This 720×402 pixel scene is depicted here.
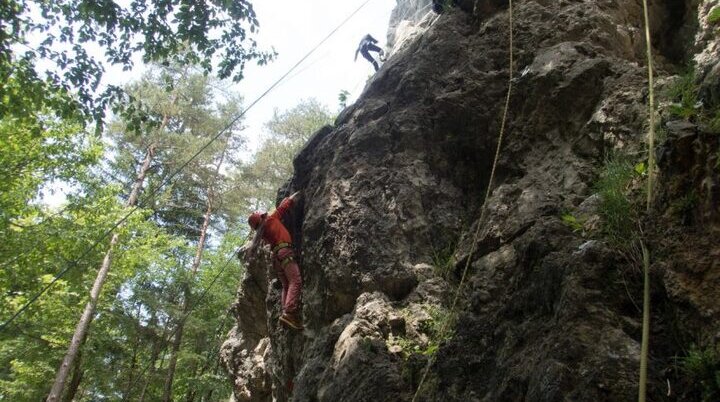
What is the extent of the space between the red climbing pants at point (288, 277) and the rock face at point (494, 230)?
0.54 feet

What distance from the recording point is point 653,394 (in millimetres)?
2363

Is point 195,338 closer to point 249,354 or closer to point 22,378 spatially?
point 22,378

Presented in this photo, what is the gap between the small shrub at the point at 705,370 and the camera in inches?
86.8

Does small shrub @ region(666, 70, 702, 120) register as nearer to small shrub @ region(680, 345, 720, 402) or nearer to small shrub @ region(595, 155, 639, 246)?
small shrub @ region(595, 155, 639, 246)

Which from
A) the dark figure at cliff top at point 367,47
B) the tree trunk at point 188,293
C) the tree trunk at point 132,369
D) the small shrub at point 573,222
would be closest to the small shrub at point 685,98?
the small shrub at point 573,222

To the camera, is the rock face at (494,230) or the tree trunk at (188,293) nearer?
the rock face at (494,230)

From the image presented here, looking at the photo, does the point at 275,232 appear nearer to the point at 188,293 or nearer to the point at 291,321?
the point at 291,321

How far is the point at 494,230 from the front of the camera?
4.30 m

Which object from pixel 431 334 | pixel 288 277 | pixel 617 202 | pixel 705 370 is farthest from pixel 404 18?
pixel 705 370

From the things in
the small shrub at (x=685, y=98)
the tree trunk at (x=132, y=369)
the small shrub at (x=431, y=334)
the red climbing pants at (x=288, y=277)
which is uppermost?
the tree trunk at (x=132, y=369)

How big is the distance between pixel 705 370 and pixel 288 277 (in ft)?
15.0

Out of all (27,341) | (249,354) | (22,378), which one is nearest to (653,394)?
(249,354)

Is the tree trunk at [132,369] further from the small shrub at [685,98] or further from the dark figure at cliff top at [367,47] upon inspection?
the small shrub at [685,98]

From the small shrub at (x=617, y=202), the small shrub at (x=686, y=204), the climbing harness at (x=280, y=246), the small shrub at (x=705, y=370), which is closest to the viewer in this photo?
the small shrub at (x=705, y=370)
